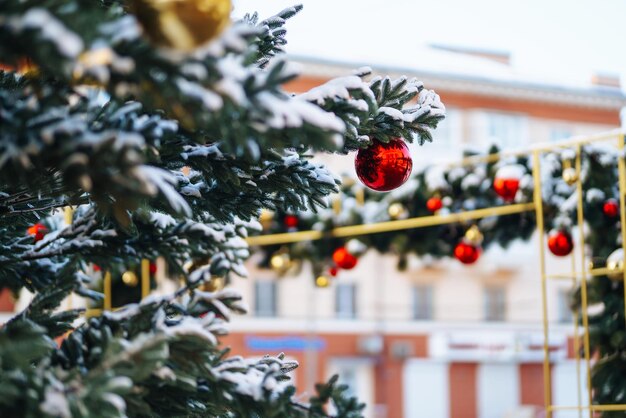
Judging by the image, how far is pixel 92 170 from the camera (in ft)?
6.21

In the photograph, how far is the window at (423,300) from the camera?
1089 inches

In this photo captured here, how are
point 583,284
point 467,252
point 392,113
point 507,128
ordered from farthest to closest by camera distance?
point 507,128, point 467,252, point 583,284, point 392,113

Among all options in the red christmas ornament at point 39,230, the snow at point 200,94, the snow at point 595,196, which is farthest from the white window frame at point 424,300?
→ the snow at point 200,94

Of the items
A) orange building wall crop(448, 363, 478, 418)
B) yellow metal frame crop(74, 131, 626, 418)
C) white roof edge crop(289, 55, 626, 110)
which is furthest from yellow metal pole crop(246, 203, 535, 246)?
orange building wall crop(448, 363, 478, 418)

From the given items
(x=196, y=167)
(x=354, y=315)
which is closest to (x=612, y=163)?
(x=196, y=167)

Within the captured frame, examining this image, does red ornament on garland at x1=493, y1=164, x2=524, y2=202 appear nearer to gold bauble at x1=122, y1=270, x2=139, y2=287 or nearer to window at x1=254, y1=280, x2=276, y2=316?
gold bauble at x1=122, y1=270, x2=139, y2=287

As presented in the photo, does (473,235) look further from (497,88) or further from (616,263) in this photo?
(497,88)

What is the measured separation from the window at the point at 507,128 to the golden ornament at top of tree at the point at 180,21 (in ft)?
86.9

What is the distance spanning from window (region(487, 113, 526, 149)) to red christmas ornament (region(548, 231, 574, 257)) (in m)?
21.1

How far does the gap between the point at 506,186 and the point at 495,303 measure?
71.1 ft

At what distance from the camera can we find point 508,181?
721 cm

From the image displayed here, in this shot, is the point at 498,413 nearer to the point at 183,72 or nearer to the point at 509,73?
the point at 509,73

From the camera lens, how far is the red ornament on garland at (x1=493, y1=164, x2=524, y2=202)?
721 centimetres

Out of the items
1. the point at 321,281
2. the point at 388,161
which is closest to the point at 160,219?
the point at 388,161
